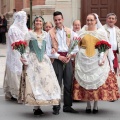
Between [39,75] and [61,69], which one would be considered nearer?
[39,75]

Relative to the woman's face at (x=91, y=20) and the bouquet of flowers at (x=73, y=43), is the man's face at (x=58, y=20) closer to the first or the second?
the bouquet of flowers at (x=73, y=43)

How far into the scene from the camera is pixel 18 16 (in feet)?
30.6

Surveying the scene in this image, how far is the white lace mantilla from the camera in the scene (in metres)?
7.91

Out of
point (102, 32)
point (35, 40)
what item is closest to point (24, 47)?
point (35, 40)

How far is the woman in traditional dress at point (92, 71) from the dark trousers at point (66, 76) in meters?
0.12

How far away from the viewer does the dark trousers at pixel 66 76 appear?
26.5 ft

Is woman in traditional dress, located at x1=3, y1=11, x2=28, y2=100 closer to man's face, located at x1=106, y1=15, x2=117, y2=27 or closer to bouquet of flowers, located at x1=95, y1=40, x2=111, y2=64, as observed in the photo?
man's face, located at x1=106, y1=15, x2=117, y2=27

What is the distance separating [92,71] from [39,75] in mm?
912

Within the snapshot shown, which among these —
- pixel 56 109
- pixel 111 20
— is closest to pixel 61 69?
pixel 56 109

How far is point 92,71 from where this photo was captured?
7.94 metres

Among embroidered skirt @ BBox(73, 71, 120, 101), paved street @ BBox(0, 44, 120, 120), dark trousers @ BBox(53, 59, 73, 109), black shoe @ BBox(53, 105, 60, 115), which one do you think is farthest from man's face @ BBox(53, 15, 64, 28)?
paved street @ BBox(0, 44, 120, 120)

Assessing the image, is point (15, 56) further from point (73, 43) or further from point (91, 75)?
point (91, 75)

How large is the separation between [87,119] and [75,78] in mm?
786

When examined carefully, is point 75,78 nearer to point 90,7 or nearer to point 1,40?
point 90,7
